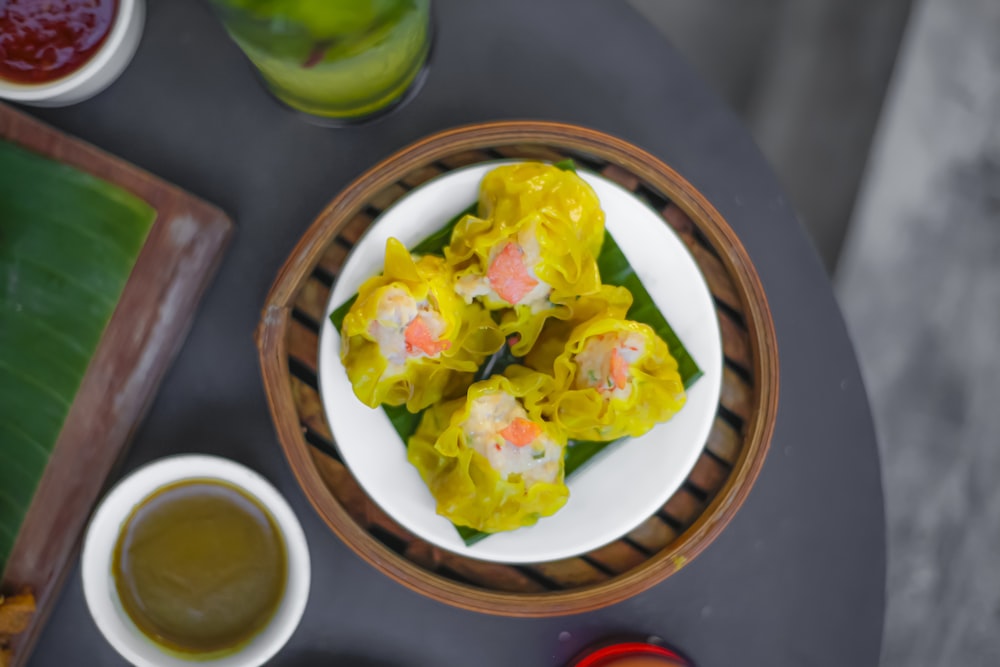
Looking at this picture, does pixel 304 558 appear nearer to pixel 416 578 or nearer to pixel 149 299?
pixel 416 578

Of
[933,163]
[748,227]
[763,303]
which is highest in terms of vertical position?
[933,163]

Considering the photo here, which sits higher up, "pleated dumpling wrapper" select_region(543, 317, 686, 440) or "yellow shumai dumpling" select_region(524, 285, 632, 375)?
"yellow shumai dumpling" select_region(524, 285, 632, 375)

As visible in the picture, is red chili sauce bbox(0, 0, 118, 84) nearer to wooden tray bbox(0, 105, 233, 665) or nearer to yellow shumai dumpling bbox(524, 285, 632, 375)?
wooden tray bbox(0, 105, 233, 665)

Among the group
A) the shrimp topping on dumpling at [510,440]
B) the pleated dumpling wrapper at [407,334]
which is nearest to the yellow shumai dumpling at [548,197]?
the pleated dumpling wrapper at [407,334]

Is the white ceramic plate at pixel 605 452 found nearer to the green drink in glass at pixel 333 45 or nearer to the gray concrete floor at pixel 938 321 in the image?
the green drink in glass at pixel 333 45

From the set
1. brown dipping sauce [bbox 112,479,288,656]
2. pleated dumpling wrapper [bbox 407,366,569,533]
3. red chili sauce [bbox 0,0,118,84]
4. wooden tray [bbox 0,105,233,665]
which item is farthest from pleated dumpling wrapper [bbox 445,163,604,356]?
red chili sauce [bbox 0,0,118,84]

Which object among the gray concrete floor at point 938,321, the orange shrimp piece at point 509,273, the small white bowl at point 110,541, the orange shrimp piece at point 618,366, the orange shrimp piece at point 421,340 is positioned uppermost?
the gray concrete floor at point 938,321

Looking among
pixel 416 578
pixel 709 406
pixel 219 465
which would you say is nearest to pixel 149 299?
pixel 219 465
